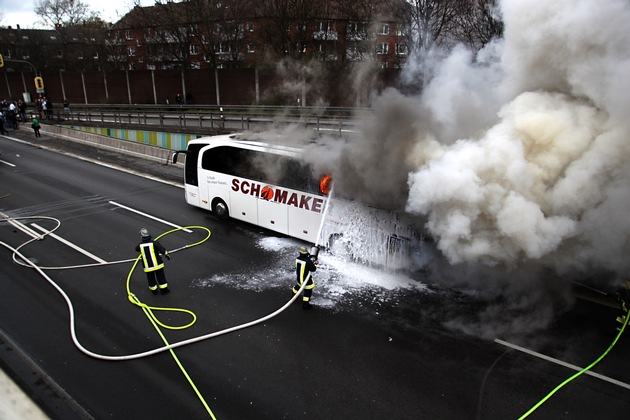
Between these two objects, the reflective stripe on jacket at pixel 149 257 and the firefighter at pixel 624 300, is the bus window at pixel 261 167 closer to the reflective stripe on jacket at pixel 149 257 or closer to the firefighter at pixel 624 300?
the reflective stripe on jacket at pixel 149 257

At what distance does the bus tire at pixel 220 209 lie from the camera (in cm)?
1180

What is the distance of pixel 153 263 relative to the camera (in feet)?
25.6

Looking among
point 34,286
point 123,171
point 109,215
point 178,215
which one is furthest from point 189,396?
point 123,171

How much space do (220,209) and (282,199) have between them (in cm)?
263

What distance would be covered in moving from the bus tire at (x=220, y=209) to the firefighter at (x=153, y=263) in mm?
3981

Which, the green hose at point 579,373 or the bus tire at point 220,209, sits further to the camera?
the bus tire at point 220,209

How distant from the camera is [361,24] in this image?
18.5 meters

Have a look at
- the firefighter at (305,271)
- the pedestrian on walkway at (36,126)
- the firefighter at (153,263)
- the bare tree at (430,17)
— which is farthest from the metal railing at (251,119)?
the bare tree at (430,17)

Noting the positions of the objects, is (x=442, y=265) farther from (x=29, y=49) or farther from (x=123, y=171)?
(x=29, y=49)

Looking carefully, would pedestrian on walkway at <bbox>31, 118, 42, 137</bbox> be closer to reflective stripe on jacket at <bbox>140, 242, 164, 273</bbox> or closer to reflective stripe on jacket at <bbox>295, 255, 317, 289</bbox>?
reflective stripe on jacket at <bbox>140, 242, 164, 273</bbox>

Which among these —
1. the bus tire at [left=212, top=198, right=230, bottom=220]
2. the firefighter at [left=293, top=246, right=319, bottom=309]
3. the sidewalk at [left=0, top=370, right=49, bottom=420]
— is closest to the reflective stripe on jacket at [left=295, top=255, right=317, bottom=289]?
the firefighter at [left=293, top=246, right=319, bottom=309]

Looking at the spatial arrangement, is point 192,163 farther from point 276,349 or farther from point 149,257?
point 276,349

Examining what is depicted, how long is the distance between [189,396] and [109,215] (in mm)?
8660

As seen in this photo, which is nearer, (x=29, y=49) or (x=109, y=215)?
(x=109, y=215)
